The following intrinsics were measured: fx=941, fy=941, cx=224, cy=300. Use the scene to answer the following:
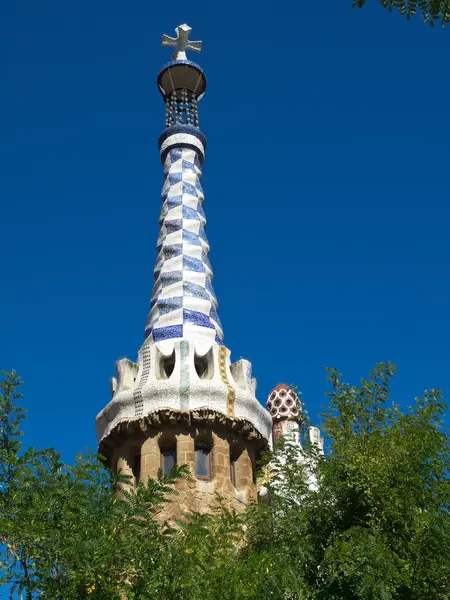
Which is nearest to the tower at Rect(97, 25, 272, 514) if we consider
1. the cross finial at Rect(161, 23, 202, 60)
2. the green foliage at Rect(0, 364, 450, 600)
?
the green foliage at Rect(0, 364, 450, 600)

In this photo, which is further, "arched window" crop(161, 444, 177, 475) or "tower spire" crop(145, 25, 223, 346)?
"tower spire" crop(145, 25, 223, 346)

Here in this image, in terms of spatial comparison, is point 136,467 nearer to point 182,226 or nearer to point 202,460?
point 202,460

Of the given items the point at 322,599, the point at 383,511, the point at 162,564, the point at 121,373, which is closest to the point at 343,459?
the point at 383,511

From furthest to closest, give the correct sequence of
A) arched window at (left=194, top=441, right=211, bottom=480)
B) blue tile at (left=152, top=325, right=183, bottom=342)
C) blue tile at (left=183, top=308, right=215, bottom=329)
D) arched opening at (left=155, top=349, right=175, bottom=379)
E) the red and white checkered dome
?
the red and white checkered dome, blue tile at (left=183, top=308, right=215, bottom=329), blue tile at (left=152, top=325, right=183, bottom=342), arched opening at (left=155, top=349, right=175, bottom=379), arched window at (left=194, top=441, right=211, bottom=480)

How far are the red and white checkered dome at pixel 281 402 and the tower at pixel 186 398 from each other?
1.99 metres

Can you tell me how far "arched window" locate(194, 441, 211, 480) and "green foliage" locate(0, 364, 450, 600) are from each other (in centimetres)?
135

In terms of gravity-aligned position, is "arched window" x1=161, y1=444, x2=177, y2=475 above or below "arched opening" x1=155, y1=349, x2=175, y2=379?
below

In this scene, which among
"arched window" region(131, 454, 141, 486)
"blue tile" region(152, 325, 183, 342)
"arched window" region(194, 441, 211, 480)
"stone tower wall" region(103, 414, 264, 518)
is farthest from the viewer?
"blue tile" region(152, 325, 183, 342)

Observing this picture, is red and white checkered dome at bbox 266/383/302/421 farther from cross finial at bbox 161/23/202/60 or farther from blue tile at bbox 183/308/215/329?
cross finial at bbox 161/23/202/60

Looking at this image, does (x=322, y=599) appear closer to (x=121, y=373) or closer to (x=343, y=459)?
(x=343, y=459)

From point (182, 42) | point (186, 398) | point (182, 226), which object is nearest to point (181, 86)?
point (182, 42)

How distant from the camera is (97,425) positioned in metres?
13.3

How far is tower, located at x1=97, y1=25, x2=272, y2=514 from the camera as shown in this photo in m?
12.2

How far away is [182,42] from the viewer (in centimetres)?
1791
